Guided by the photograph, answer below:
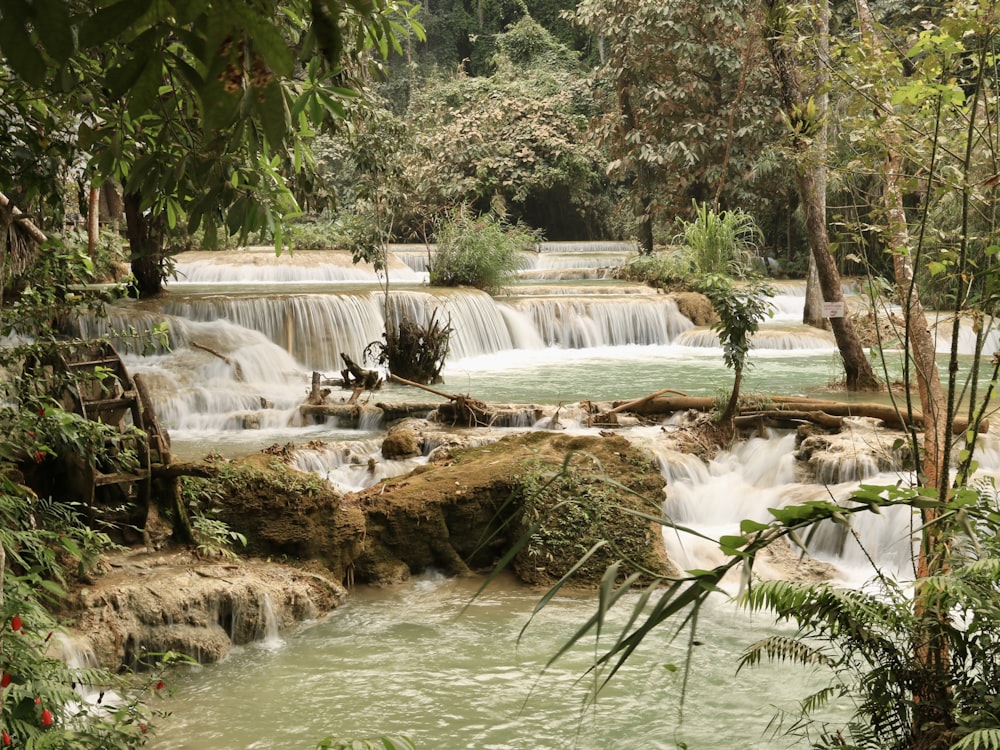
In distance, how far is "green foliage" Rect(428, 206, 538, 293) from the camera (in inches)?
772

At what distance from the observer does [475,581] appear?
773 centimetres

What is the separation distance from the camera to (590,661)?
632 cm

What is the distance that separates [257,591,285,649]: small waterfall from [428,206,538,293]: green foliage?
1356 centimetres

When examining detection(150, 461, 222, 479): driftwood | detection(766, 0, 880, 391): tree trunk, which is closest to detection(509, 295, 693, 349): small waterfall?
detection(766, 0, 880, 391): tree trunk

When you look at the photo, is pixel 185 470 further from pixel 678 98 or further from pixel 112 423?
pixel 678 98

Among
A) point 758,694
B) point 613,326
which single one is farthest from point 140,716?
point 613,326

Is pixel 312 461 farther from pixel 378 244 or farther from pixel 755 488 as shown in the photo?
pixel 378 244

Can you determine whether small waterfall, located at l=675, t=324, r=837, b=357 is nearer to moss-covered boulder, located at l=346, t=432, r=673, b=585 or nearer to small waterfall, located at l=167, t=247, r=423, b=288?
small waterfall, located at l=167, t=247, r=423, b=288

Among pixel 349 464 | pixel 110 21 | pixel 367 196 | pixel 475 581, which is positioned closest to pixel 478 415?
pixel 349 464

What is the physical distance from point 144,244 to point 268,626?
362 inches

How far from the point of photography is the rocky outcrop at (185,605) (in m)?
5.81

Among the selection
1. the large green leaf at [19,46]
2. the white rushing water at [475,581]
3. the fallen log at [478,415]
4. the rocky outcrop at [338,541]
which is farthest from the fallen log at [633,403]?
the large green leaf at [19,46]

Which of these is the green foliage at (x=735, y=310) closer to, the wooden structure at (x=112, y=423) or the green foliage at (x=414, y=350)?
the green foliage at (x=414, y=350)

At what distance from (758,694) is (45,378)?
14.0 feet
